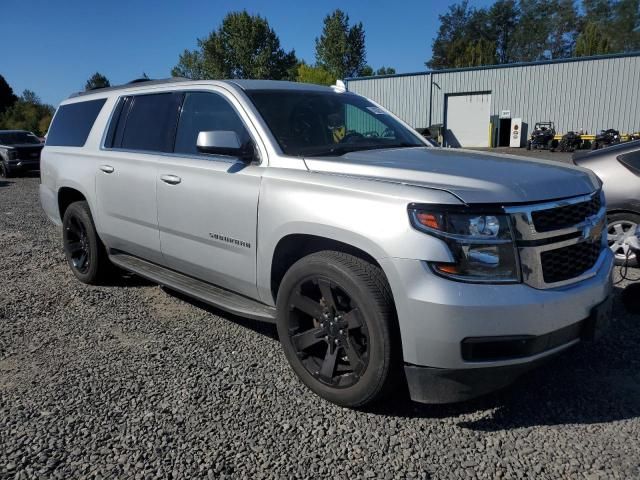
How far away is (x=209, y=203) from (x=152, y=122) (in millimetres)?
1277

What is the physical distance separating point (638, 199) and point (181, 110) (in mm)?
4500

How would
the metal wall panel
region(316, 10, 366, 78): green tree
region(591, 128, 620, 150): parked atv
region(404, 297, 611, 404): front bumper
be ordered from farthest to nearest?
region(316, 10, 366, 78): green tree
the metal wall panel
region(591, 128, 620, 150): parked atv
region(404, 297, 611, 404): front bumper

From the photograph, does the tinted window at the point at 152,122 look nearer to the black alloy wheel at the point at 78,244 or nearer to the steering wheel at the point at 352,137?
the black alloy wheel at the point at 78,244

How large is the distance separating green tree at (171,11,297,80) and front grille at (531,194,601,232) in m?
67.7

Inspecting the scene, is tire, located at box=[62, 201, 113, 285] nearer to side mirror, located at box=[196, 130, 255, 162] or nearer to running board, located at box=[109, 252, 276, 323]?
running board, located at box=[109, 252, 276, 323]

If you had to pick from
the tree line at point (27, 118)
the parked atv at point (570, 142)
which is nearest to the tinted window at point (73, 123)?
the parked atv at point (570, 142)

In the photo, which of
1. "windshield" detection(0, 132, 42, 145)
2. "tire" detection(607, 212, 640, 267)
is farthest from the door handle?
"windshield" detection(0, 132, 42, 145)

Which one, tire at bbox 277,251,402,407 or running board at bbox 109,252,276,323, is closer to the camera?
tire at bbox 277,251,402,407

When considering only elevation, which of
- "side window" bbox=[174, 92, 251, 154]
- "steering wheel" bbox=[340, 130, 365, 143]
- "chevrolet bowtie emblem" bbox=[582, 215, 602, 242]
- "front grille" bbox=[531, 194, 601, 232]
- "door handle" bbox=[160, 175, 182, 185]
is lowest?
"chevrolet bowtie emblem" bbox=[582, 215, 602, 242]

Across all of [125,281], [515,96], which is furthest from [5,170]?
[515,96]

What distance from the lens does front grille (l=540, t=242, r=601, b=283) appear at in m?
2.53

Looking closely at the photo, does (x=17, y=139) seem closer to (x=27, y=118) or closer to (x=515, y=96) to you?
(x=515, y=96)

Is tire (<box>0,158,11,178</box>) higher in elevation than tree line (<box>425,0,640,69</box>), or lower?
lower

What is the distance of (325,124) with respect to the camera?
149 inches
